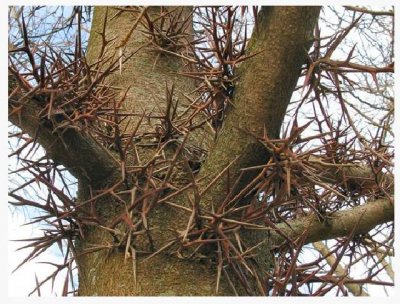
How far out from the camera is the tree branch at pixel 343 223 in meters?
1.36

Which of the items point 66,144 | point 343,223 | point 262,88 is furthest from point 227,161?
point 343,223

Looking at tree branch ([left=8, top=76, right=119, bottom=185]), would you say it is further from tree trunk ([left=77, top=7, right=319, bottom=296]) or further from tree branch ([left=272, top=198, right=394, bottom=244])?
tree branch ([left=272, top=198, right=394, bottom=244])

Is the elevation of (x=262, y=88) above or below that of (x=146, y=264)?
above

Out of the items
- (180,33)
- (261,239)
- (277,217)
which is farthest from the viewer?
(180,33)

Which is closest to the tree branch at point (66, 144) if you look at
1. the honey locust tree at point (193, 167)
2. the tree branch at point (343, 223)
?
the honey locust tree at point (193, 167)

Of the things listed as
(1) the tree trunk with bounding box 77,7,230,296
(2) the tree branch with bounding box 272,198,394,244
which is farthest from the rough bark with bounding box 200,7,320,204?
(2) the tree branch with bounding box 272,198,394,244

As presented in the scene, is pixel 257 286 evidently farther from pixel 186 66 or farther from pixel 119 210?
pixel 186 66

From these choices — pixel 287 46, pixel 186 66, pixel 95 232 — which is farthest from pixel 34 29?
pixel 287 46

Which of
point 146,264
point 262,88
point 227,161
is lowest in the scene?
point 146,264

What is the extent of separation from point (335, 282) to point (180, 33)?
784 mm

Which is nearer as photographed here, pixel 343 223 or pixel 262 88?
pixel 262 88

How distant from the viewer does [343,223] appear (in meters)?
1.39

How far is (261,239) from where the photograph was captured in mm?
1215

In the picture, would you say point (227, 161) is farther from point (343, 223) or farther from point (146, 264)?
point (343, 223)
